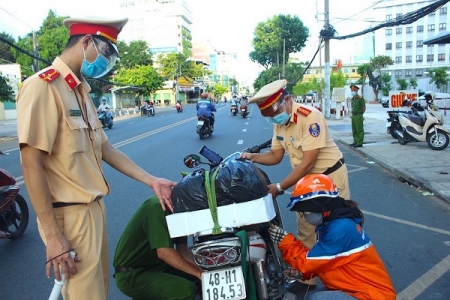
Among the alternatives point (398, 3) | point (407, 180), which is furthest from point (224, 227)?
point (398, 3)

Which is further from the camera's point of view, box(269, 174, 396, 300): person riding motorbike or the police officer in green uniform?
the police officer in green uniform

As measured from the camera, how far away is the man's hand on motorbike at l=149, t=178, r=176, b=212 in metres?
2.40

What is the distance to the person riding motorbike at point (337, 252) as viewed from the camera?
237 cm

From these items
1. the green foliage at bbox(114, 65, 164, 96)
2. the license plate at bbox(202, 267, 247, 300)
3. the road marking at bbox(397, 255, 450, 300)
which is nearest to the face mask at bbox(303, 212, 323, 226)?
the license plate at bbox(202, 267, 247, 300)

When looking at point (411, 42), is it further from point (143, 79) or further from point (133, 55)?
point (143, 79)

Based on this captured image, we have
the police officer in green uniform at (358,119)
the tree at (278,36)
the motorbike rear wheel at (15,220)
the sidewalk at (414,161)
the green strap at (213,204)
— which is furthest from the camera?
the tree at (278,36)

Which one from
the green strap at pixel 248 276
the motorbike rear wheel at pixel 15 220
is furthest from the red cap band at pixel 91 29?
the motorbike rear wheel at pixel 15 220

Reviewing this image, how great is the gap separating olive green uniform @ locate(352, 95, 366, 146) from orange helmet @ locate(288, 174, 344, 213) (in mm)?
9560

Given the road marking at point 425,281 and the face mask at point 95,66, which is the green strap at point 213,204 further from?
the road marking at point 425,281

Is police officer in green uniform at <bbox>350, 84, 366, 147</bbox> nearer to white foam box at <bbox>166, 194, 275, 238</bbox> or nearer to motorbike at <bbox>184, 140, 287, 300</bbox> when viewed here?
motorbike at <bbox>184, 140, 287, 300</bbox>

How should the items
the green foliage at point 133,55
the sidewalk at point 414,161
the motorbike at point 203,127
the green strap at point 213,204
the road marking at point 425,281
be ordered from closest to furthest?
the green strap at point 213,204
the road marking at point 425,281
the sidewalk at point 414,161
the motorbike at point 203,127
the green foliage at point 133,55

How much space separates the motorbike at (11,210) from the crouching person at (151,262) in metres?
2.40

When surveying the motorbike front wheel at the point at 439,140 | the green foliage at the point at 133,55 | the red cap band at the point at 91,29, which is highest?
the green foliage at the point at 133,55

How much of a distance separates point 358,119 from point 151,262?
9.82 metres
